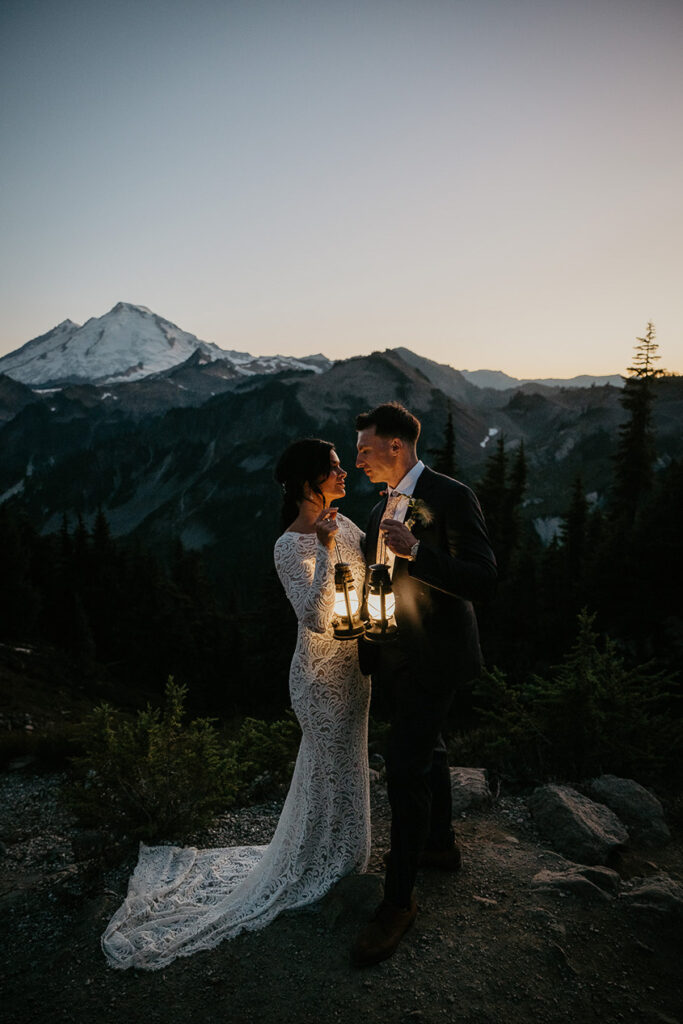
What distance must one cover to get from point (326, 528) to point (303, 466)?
67 centimetres

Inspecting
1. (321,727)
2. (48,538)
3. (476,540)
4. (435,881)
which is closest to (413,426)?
(476,540)

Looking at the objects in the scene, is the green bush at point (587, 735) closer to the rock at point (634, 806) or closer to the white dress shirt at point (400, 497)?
the rock at point (634, 806)

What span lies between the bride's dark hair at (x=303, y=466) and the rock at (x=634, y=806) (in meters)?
4.46

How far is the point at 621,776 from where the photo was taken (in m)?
6.29

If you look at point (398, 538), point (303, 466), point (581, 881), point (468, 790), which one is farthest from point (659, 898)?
point (303, 466)

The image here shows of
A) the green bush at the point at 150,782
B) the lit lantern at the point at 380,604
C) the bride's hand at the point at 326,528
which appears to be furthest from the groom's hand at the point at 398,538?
the green bush at the point at 150,782

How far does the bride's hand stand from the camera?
380 centimetres

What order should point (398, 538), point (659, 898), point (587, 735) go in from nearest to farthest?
point (398, 538) < point (659, 898) < point (587, 735)

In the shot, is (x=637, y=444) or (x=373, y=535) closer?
(x=373, y=535)

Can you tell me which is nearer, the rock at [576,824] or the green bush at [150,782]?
the rock at [576,824]

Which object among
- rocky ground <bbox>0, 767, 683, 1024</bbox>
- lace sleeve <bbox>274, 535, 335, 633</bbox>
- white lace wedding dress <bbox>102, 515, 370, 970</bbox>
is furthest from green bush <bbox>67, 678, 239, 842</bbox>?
lace sleeve <bbox>274, 535, 335, 633</bbox>

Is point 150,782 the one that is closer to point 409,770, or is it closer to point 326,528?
point 409,770

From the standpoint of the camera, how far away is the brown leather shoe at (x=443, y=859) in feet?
14.9

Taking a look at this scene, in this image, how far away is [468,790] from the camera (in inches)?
235
